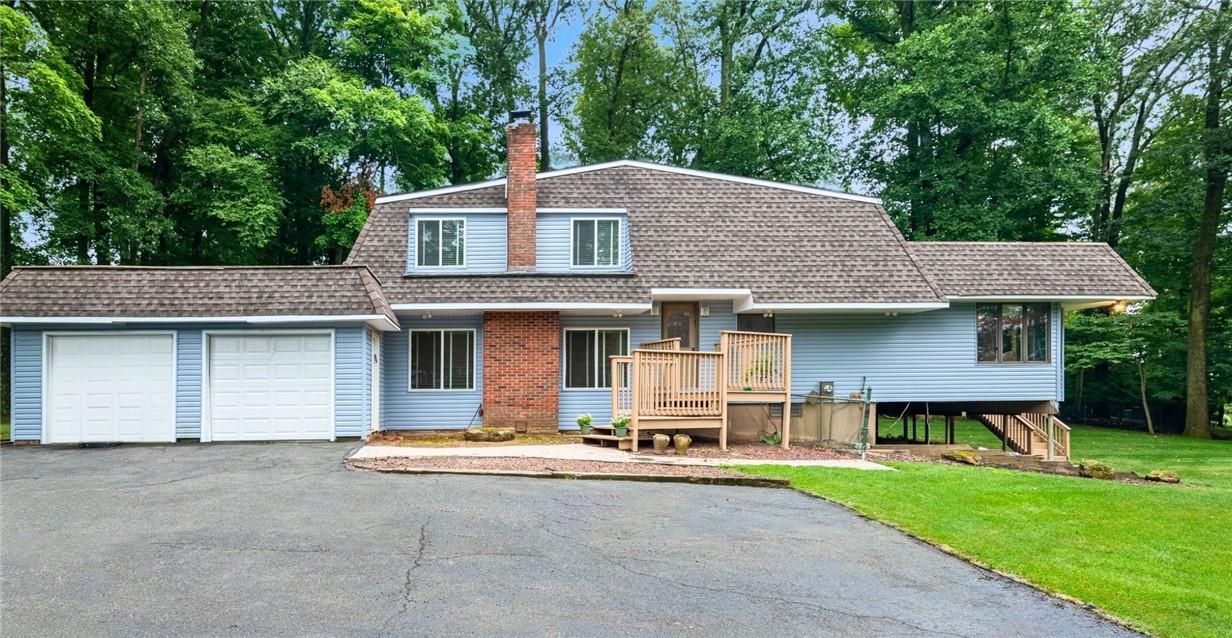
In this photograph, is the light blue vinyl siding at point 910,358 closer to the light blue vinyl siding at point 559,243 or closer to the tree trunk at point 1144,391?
the light blue vinyl siding at point 559,243

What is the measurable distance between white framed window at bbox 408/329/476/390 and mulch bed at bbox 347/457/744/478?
5303 millimetres

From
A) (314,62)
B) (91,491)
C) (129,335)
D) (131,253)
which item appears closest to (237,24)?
(314,62)

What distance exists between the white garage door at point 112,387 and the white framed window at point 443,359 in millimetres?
4674

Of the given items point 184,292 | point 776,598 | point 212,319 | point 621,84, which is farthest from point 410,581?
point 621,84

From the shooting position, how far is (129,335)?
1283 cm

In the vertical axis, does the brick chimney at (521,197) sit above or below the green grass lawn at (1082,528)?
above

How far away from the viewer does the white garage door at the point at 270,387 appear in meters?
13.0

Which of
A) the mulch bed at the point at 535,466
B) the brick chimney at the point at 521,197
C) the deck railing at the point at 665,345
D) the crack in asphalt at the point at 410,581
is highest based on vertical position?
the brick chimney at the point at 521,197

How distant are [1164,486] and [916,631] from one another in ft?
31.4

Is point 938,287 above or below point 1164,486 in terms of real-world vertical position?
above

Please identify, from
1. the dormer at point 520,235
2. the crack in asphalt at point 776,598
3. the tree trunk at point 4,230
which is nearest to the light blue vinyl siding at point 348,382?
the dormer at point 520,235

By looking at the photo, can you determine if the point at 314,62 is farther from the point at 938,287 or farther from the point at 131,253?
the point at 938,287

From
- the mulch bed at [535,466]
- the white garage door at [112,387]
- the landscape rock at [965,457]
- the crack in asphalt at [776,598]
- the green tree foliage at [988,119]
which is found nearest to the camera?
the crack in asphalt at [776,598]

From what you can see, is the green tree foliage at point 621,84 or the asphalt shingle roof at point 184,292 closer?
the asphalt shingle roof at point 184,292
